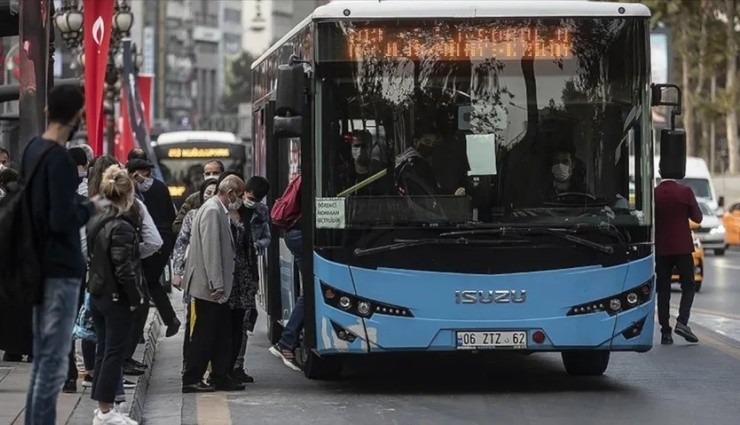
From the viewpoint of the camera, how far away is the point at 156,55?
155m

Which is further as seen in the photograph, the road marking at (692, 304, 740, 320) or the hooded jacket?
the road marking at (692, 304, 740, 320)

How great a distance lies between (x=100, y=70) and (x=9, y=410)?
775cm

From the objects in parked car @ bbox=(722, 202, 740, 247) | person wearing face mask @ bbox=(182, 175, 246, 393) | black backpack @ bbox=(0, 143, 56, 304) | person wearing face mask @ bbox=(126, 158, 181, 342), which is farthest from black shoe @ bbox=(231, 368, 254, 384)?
parked car @ bbox=(722, 202, 740, 247)

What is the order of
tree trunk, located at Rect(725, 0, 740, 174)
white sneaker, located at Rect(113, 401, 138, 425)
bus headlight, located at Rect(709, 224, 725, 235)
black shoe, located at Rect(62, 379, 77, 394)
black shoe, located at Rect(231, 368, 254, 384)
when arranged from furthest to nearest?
tree trunk, located at Rect(725, 0, 740, 174), bus headlight, located at Rect(709, 224, 725, 235), black shoe, located at Rect(231, 368, 254, 384), black shoe, located at Rect(62, 379, 77, 394), white sneaker, located at Rect(113, 401, 138, 425)

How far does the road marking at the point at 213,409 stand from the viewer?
11.5 metres

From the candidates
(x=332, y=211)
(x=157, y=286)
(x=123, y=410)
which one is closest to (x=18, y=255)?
(x=123, y=410)

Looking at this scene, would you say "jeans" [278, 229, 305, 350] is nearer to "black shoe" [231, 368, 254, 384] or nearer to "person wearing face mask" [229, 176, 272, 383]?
"person wearing face mask" [229, 176, 272, 383]

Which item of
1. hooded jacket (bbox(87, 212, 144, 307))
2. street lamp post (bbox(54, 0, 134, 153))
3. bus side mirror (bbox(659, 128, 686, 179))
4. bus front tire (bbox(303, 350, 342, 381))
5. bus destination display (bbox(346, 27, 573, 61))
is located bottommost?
bus front tire (bbox(303, 350, 342, 381))

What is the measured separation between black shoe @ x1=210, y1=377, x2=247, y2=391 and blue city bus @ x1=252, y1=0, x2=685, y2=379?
86cm

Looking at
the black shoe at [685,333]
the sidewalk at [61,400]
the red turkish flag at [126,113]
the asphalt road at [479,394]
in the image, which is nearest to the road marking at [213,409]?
the asphalt road at [479,394]

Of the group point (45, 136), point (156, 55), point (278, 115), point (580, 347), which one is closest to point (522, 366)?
point (580, 347)

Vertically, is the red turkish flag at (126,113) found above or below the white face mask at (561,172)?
above

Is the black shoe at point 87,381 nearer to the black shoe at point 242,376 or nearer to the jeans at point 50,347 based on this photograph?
the black shoe at point 242,376

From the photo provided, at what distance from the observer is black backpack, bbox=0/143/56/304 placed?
8.34 m
